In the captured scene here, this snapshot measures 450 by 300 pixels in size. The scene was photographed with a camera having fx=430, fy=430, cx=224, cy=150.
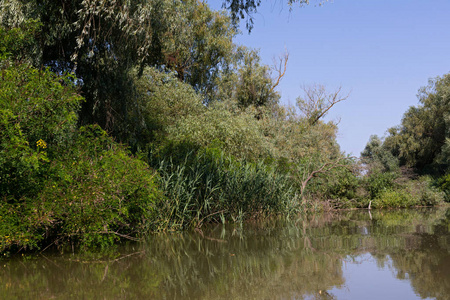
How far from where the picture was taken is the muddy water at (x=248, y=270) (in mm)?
5113

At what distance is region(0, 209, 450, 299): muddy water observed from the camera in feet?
16.8

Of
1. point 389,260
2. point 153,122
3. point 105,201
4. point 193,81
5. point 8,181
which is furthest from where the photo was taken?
point 193,81

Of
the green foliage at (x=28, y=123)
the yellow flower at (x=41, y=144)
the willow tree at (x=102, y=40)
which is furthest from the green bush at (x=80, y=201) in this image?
the willow tree at (x=102, y=40)

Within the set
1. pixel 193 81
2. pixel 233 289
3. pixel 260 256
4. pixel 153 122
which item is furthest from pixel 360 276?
pixel 193 81

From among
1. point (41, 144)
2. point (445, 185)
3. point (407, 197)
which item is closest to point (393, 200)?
point (407, 197)

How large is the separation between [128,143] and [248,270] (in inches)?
346

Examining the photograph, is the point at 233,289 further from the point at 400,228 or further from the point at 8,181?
the point at 400,228

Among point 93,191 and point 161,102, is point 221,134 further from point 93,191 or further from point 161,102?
point 93,191

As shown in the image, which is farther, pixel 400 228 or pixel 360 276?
pixel 400 228

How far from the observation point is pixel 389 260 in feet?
22.1

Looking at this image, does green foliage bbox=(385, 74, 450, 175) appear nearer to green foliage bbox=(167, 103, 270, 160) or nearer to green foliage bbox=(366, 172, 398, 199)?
green foliage bbox=(366, 172, 398, 199)

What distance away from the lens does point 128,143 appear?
1419 centimetres

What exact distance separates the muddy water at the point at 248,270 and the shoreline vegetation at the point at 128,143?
0.89 meters

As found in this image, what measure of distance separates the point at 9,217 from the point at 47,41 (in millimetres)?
5786
